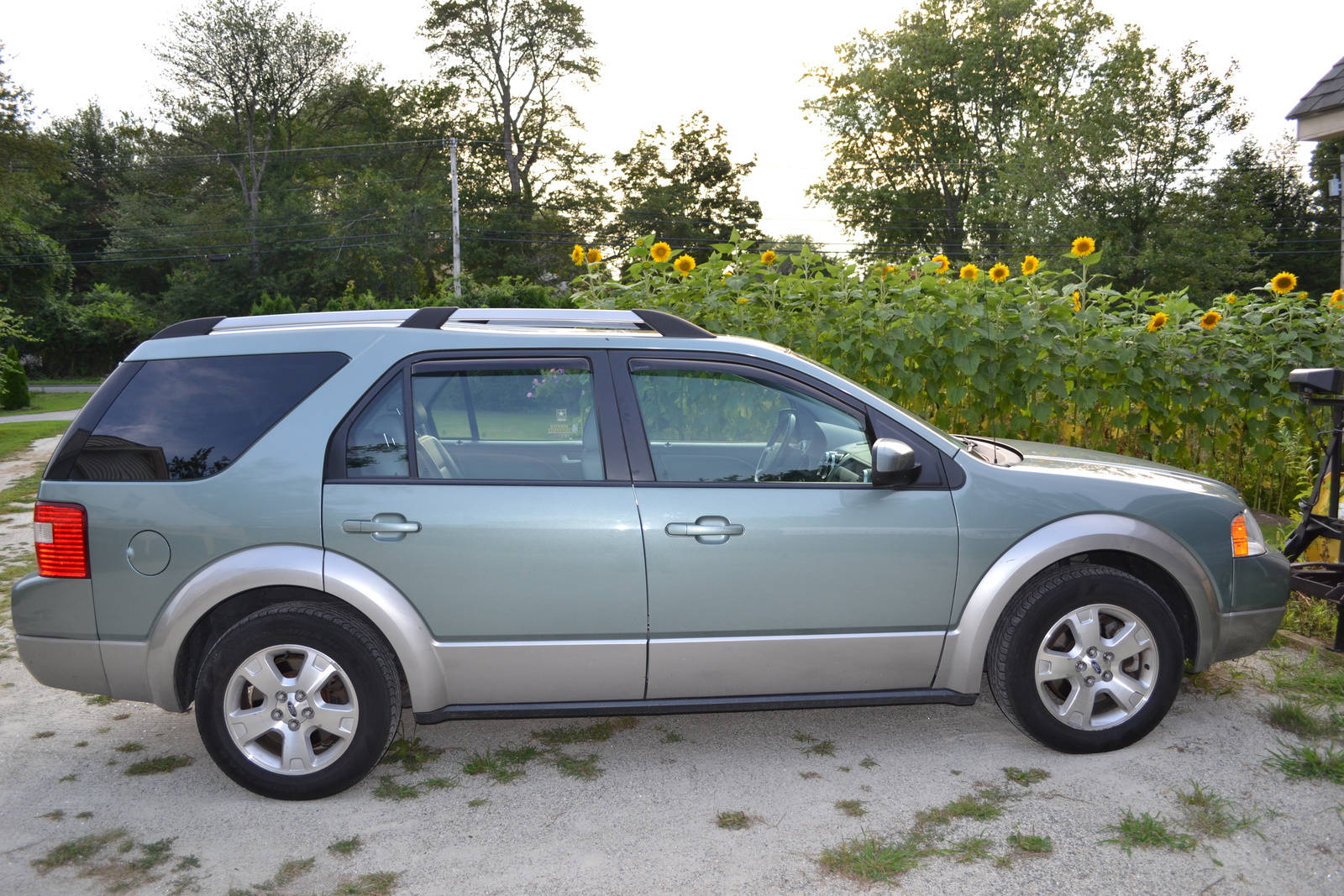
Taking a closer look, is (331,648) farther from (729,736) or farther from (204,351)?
(729,736)

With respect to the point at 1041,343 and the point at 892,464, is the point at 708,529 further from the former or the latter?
the point at 1041,343

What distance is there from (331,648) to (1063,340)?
517 cm

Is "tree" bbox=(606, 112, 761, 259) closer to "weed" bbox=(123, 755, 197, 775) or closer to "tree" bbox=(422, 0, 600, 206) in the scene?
"tree" bbox=(422, 0, 600, 206)

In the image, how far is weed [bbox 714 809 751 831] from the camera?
10.8 feet

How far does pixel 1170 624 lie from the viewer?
3.70m

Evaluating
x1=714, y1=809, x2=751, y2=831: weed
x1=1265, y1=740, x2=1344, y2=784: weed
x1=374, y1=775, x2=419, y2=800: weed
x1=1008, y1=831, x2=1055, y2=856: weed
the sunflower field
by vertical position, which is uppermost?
the sunflower field

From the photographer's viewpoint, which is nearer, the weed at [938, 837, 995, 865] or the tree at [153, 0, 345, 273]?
the weed at [938, 837, 995, 865]

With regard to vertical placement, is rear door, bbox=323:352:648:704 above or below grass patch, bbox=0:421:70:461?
above

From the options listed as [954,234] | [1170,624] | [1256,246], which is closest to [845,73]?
[954,234]

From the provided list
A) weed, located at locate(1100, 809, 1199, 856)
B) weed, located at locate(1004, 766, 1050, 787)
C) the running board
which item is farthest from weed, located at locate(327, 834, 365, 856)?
weed, located at locate(1100, 809, 1199, 856)

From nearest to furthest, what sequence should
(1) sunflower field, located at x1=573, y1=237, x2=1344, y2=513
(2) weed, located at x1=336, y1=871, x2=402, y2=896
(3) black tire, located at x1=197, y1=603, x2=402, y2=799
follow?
(2) weed, located at x1=336, y1=871, x2=402, y2=896
(3) black tire, located at x1=197, y1=603, x2=402, y2=799
(1) sunflower field, located at x1=573, y1=237, x2=1344, y2=513

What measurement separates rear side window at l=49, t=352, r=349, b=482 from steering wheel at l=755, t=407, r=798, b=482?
1.60 m

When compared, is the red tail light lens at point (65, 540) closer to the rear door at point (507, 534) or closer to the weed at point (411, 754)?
the rear door at point (507, 534)

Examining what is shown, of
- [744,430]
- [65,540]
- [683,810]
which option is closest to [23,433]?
[65,540]
